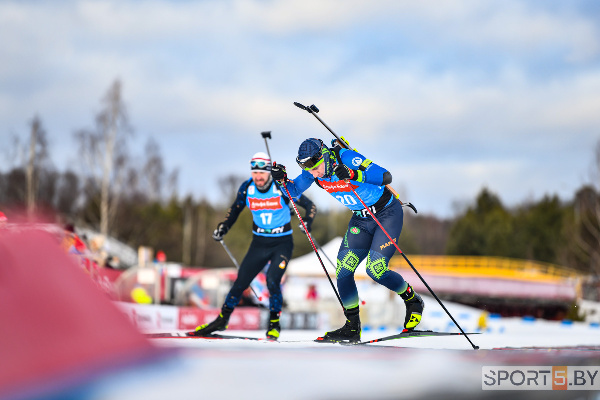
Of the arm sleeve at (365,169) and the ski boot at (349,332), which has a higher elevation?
the arm sleeve at (365,169)

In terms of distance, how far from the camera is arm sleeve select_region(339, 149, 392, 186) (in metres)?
5.61

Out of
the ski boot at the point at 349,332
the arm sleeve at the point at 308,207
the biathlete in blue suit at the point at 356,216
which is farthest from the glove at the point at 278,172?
the ski boot at the point at 349,332

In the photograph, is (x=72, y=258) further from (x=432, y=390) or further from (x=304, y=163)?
(x=304, y=163)

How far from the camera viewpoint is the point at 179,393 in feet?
5.07

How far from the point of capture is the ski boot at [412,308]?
233 inches

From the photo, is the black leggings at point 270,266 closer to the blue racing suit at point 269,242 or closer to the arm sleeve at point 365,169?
the blue racing suit at point 269,242

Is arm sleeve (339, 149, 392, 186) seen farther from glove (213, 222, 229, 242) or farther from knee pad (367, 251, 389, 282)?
glove (213, 222, 229, 242)

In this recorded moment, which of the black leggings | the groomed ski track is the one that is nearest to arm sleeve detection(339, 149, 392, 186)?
the black leggings

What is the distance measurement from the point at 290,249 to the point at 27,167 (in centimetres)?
3165

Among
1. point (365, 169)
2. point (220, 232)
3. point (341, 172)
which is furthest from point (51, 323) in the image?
point (220, 232)

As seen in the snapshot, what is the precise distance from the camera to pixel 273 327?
22.3 feet

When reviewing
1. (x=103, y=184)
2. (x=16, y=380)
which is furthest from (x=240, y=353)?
(x=103, y=184)

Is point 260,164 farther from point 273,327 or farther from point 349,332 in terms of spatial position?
point 349,332

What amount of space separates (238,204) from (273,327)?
4.78ft
